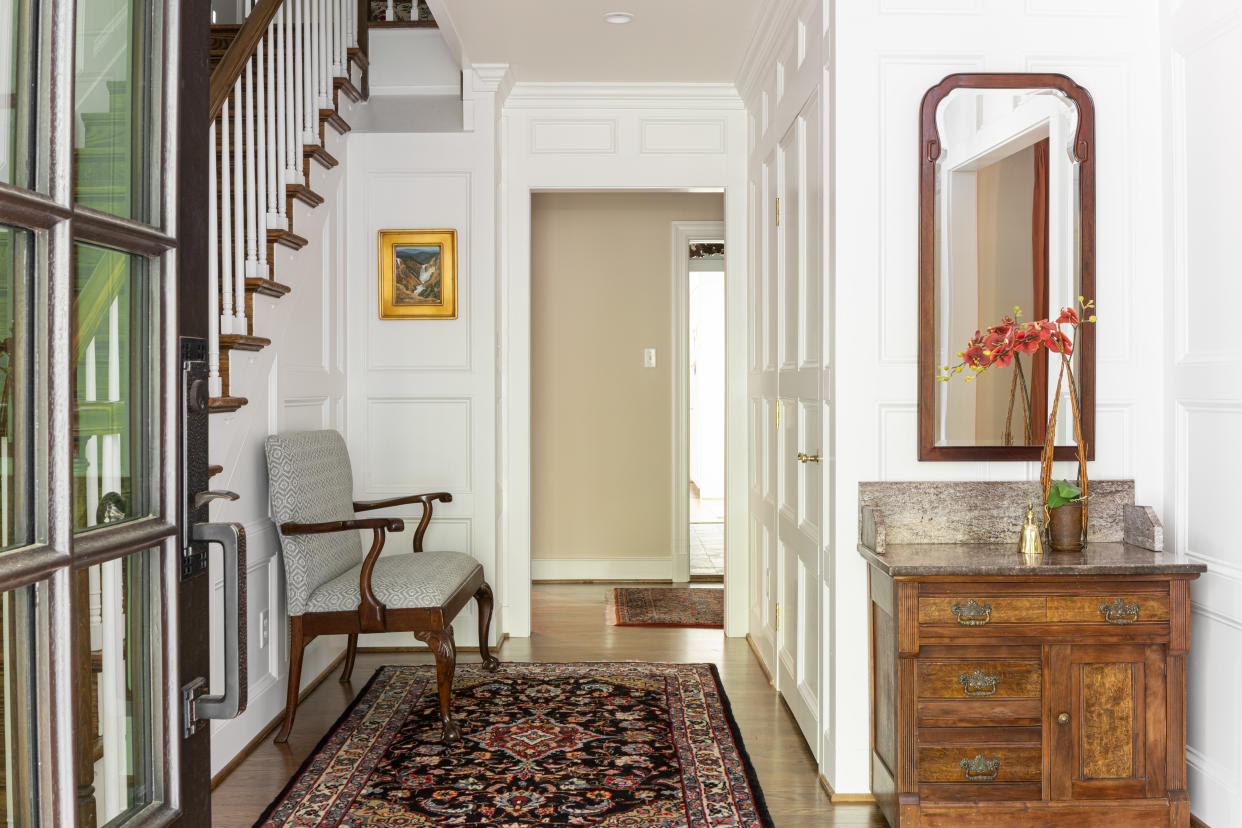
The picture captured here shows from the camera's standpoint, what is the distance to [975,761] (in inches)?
94.0

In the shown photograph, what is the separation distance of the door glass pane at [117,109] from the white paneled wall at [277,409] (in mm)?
2013

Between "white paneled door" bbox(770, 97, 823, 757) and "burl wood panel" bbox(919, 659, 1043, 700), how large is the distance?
26.6 inches

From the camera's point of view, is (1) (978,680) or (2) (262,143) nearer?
(1) (978,680)

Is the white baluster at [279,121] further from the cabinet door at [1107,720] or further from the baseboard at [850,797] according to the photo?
the cabinet door at [1107,720]

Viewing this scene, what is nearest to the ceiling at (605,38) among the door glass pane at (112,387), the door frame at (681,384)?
the door frame at (681,384)

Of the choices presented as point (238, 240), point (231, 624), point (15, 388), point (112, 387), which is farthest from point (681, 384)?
point (15, 388)

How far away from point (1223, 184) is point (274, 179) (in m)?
2.93

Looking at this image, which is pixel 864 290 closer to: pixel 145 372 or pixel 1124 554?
pixel 1124 554

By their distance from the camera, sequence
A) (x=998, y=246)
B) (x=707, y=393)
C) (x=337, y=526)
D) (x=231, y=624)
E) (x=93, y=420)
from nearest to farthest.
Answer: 1. (x=93, y=420)
2. (x=231, y=624)
3. (x=998, y=246)
4. (x=337, y=526)
5. (x=707, y=393)

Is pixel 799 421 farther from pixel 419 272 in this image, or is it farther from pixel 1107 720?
pixel 419 272

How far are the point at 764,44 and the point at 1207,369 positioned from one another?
2146 mm

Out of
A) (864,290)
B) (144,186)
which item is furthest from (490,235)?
(144,186)

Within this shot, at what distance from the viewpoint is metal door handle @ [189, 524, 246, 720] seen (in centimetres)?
114

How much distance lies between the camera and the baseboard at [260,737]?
9.79ft
